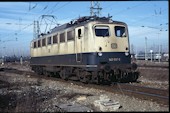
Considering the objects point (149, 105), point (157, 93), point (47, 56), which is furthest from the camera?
point (47, 56)

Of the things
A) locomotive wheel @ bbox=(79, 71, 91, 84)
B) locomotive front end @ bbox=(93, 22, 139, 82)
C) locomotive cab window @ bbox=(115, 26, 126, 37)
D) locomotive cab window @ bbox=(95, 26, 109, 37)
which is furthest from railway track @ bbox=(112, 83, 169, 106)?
locomotive cab window @ bbox=(115, 26, 126, 37)

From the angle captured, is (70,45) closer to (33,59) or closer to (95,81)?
(95,81)

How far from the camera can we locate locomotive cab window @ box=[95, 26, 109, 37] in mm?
16312

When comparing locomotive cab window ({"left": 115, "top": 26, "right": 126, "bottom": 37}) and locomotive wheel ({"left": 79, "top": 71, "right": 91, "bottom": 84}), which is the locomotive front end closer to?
locomotive cab window ({"left": 115, "top": 26, "right": 126, "bottom": 37})

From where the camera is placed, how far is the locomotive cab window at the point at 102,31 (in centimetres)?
1631

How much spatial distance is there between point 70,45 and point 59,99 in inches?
247

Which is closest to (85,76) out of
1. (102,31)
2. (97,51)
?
(97,51)

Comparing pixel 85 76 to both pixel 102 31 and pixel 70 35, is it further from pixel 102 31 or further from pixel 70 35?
pixel 70 35

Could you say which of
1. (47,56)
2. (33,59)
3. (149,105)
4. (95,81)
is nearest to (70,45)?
(95,81)

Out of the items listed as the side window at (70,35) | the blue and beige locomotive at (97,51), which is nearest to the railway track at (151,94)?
the blue and beige locomotive at (97,51)

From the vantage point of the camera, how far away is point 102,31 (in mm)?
16516

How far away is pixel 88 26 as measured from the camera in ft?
52.9

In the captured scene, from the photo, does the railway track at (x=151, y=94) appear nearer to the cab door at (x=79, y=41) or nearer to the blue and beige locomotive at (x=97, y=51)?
the blue and beige locomotive at (x=97, y=51)

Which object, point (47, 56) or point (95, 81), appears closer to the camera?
point (95, 81)
